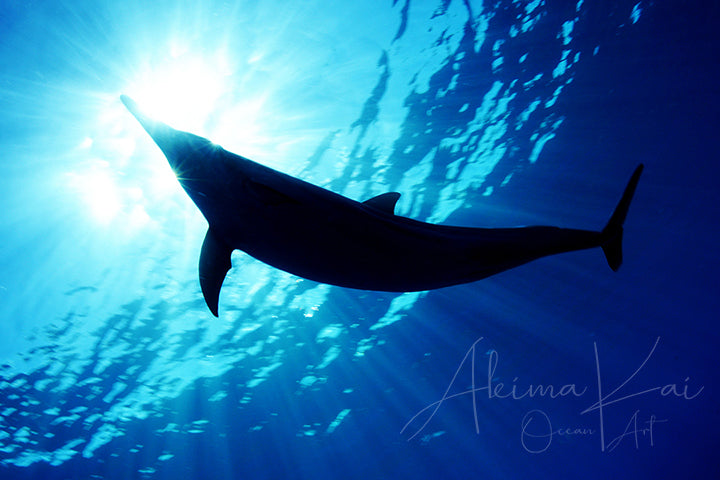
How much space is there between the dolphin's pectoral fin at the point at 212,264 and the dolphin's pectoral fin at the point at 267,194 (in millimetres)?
834

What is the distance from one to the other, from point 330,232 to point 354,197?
8.82 m

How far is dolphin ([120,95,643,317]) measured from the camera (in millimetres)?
2385

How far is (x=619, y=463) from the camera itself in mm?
25109

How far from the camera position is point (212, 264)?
3148 mm

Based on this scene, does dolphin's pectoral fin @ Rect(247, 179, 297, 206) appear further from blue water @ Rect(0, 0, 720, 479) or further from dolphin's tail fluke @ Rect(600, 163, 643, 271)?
blue water @ Rect(0, 0, 720, 479)

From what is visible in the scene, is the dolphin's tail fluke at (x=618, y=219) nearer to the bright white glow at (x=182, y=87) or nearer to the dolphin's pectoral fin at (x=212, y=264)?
the dolphin's pectoral fin at (x=212, y=264)

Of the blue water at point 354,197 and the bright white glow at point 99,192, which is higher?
the bright white glow at point 99,192

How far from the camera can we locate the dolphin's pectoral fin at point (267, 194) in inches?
92.6

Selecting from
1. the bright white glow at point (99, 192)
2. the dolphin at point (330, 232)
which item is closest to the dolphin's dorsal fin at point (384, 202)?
the dolphin at point (330, 232)

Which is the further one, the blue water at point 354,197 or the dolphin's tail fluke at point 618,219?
the blue water at point 354,197

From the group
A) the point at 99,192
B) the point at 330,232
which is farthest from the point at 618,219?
the point at 99,192

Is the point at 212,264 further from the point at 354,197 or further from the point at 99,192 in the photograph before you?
the point at 99,192

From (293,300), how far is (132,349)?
674cm

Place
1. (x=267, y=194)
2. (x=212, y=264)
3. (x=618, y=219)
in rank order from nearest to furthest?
(x=267, y=194) → (x=618, y=219) → (x=212, y=264)
